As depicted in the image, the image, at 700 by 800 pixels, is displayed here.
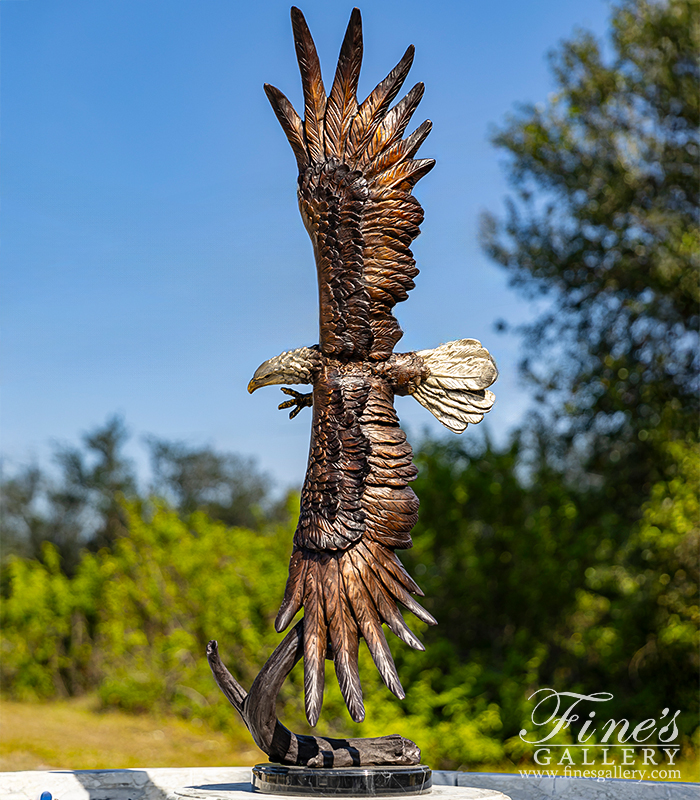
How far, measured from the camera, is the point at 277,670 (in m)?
3.53

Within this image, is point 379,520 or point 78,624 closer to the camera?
point 379,520

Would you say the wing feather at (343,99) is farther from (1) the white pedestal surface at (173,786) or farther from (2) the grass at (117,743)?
(2) the grass at (117,743)

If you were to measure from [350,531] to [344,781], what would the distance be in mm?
928

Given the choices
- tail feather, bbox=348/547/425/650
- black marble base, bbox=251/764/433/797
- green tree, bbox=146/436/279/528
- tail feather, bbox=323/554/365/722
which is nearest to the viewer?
black marble base, bbox=251/764/433/797

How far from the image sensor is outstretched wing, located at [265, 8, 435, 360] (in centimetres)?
378

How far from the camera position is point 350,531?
3.58 meters

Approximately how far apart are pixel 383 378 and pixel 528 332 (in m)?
6.67

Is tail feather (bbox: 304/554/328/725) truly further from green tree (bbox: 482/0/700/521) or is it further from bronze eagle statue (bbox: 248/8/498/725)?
green tree (bbox: 482/0/700/521)

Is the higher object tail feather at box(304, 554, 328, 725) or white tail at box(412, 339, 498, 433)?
white tail at box(412, 339, 498, 433)

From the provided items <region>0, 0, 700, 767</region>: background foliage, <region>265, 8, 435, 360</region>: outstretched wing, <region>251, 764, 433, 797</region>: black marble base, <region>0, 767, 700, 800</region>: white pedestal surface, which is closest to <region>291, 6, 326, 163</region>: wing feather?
<region>265, 8, 435, 360</region>: outstretched wing

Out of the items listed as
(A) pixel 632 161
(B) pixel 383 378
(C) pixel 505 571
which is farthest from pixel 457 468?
(B) pixel 383 378

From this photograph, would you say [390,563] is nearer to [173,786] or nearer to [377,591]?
[377,591]

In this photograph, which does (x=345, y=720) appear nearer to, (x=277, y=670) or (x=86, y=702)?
(x=86, y=702)

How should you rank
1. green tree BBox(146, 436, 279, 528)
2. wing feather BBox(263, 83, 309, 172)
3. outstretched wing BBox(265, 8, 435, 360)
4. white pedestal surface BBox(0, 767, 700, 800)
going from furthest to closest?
green tree BBox(146, 436, 279, 528)
white pedestal surface BBox(0, 767, 700, 800)
wing feather BBox(263, 83, 309, 172)
outstretched wing BBox(265, 8, 435, 360)
